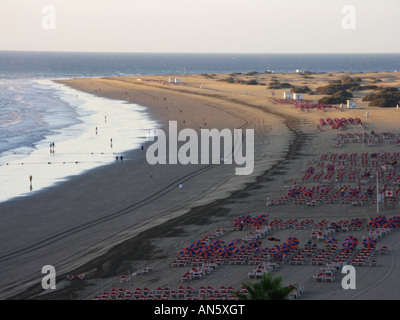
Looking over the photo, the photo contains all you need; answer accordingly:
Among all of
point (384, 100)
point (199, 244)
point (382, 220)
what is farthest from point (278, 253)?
point (384, 100)

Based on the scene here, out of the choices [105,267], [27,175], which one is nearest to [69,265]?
[105,267]

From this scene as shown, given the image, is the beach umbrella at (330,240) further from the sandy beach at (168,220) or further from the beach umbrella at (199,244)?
the beach umbrella at (199,244)

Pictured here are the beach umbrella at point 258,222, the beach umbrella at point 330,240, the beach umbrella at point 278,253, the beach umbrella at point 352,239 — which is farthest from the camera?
the beach umbrella at point 258,222

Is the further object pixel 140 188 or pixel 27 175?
pixel 27 175

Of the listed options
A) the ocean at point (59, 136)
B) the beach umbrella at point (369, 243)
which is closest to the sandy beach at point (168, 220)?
the beach umbrella at point (369, 243)

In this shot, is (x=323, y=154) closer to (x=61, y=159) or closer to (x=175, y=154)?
(x=175, y=154)

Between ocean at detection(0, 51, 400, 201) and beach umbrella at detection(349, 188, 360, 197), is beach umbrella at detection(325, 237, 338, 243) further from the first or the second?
ocean at detection(0, 51, 400, 201)

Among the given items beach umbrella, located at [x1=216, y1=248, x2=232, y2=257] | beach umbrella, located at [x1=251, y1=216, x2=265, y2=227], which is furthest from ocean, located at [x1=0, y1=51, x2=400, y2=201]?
beach umbrella, located at [x1=216, y1=248, x2=232, y2=257]

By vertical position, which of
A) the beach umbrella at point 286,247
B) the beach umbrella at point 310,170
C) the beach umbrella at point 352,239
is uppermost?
the beach umbrella at point 310,170

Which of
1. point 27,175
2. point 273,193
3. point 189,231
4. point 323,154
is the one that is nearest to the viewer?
point 189,231
